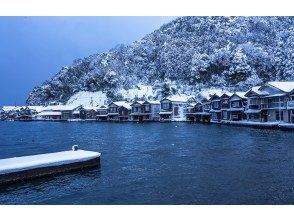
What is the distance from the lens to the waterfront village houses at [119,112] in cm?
8038

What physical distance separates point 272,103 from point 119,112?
146ft

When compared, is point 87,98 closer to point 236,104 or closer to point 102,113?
point 102,113

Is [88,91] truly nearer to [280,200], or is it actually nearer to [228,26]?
[228,26]

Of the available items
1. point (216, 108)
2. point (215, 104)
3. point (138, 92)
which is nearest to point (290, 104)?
point (216, 108)

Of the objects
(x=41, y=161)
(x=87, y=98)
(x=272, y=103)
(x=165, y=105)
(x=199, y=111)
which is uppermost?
(x=87, y=98)

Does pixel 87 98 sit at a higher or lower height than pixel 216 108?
higher

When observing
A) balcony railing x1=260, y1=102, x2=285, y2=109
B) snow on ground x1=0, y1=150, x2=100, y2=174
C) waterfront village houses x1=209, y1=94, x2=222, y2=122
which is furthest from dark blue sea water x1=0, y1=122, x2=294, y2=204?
waterfront village houses x1=209, y1=94, x2=222, y2=122

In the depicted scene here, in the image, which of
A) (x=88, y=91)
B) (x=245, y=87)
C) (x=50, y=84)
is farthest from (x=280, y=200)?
(x=50, y=84)

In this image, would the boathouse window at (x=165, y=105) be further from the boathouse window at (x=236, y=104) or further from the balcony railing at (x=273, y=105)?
the balcony railing at (x=273, y=105)

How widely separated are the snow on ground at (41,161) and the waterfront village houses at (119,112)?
6128 cm

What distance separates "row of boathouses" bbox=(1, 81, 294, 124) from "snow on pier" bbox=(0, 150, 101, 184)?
30220mm

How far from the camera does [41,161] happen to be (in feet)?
53.0

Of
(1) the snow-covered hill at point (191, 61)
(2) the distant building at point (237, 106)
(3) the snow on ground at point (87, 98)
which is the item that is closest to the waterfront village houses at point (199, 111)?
(2) the distant building at point (237, 106)

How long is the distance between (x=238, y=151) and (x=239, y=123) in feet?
87.5
